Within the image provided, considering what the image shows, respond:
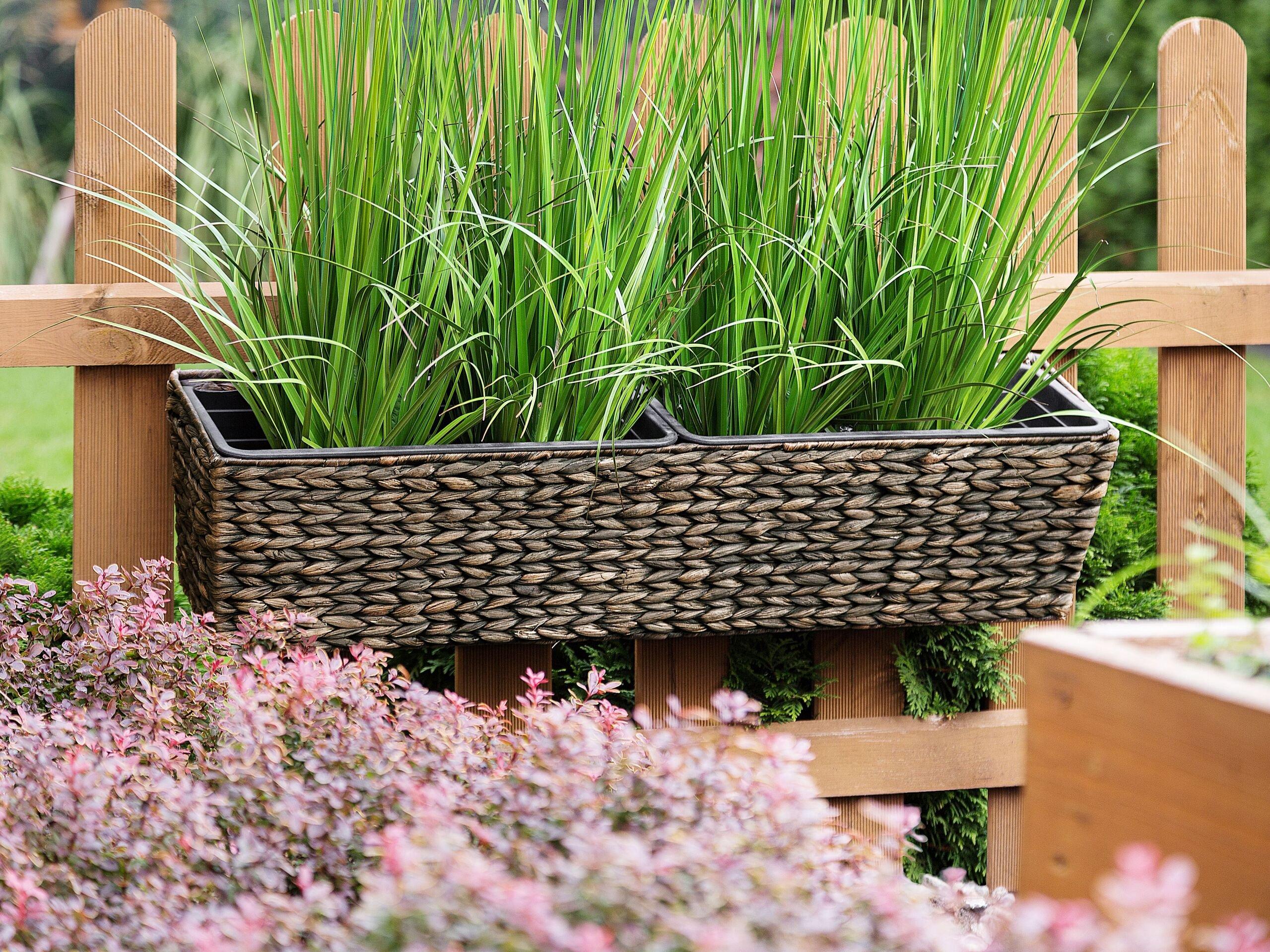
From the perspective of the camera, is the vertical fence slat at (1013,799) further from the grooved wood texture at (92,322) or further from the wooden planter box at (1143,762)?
the wooden planter box at (1143,762)

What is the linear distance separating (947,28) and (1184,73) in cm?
72

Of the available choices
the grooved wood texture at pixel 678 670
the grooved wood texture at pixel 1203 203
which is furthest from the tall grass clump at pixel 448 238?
the grooved wood texture at pixel 1203 203

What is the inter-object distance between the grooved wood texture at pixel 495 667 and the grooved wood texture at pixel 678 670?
0.16m

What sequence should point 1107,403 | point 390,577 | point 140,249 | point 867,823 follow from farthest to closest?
point 1107,403
point 867,823
point 140,249
point 390,577

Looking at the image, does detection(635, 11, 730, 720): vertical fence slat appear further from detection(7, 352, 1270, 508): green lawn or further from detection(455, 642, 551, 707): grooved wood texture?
detection(7, 352, 1270, 508): green lawn

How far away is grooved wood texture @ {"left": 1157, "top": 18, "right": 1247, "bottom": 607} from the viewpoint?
2027 millimetres

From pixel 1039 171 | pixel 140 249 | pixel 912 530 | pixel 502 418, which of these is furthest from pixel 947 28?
pixel 140 249

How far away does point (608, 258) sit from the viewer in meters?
1.46

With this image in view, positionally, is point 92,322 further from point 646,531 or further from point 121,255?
point 646,531

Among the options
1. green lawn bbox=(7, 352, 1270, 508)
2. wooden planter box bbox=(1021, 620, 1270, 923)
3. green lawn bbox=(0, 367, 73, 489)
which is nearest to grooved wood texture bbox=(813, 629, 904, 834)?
wooden planter box bbox=(1021, 620, 1270, 923)

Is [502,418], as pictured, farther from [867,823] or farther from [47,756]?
[867,823]

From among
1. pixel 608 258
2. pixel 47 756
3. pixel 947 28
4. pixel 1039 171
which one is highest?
pixel 947 28

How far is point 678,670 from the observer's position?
1.90 metres

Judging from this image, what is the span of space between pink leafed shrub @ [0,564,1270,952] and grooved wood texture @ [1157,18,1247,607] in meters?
1.29
